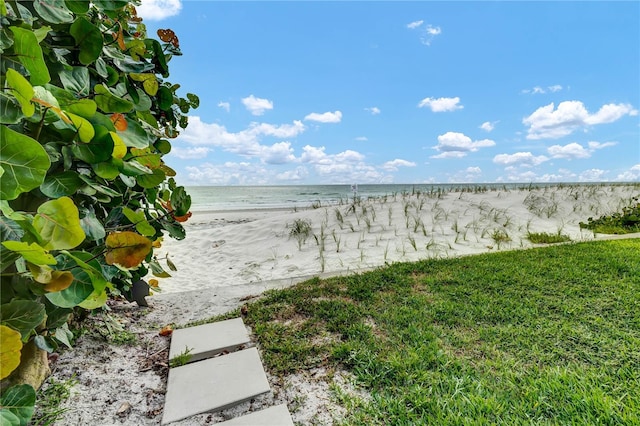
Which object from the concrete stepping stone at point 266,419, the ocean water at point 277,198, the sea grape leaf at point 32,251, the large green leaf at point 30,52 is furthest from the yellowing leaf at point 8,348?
the ocean water at point 277,198

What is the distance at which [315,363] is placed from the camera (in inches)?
76.3

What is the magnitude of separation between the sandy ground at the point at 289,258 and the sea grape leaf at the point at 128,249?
109 cm

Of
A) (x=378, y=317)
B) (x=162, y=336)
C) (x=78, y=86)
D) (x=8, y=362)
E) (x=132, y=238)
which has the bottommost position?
(x=162, y=336)

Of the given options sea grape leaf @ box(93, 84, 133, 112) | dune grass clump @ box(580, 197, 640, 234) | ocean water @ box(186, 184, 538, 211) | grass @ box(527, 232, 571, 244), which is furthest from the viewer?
ocean water @ box(186, 184, 538, 211)

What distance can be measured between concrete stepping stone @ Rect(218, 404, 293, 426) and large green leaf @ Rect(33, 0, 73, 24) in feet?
5.58

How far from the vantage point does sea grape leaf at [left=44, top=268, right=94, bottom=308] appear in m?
0.79

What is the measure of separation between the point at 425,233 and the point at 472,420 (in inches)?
166

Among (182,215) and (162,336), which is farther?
(162,336)

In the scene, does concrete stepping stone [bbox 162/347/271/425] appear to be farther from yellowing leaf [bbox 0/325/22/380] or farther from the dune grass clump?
the dune grass clump

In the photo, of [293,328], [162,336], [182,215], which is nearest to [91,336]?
[162,336]

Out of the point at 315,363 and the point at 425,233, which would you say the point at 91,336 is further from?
the point at 425,233

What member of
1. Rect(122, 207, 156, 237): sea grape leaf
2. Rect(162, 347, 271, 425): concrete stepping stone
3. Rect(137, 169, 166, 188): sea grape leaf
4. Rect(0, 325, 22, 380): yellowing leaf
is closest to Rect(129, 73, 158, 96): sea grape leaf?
Rect(137, 169, 166, 188): sea grape leaf

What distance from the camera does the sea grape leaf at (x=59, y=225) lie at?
67 cm

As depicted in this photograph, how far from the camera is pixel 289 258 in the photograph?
4.97 meters
